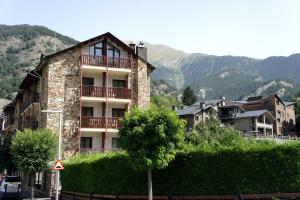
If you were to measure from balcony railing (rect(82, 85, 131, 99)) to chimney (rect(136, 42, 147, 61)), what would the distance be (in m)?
4.80

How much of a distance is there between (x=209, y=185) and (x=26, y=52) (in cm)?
17918

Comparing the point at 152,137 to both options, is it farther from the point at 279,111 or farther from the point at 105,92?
the point at 279,111

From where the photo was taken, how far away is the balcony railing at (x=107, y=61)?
131 ft

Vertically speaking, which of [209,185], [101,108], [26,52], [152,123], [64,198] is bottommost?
[64,198]

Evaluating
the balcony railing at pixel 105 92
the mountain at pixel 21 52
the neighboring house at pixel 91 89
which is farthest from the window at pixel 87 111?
the mountain at pixel 21 52

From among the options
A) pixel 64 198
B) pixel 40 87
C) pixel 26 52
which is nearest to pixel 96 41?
pixel 40 87

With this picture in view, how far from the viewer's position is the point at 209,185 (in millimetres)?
19922

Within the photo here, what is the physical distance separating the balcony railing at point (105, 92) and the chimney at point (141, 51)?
480cm

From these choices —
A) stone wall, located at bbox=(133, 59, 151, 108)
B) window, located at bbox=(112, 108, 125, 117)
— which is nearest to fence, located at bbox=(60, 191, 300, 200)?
window, located at bbox=(112, 108, 125, 117)

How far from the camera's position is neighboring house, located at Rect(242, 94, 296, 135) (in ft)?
349

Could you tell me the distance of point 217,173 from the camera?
65.0ft

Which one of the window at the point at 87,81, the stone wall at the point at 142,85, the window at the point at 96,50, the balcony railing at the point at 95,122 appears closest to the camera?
the balcony railing at the point at 95,122

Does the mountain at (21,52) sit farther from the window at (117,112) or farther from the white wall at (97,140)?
the white wall at (97,140)

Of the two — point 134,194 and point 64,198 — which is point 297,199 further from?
point 64,198
